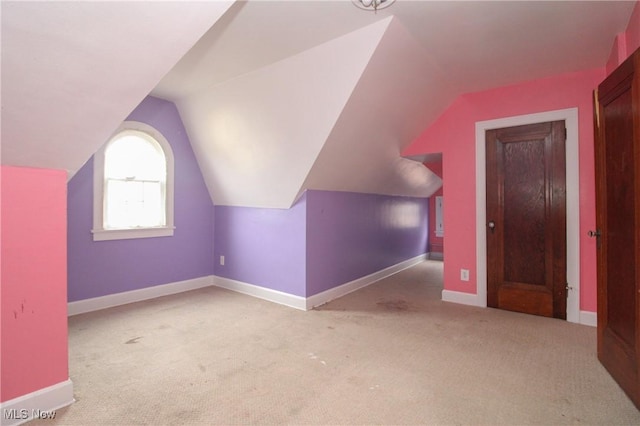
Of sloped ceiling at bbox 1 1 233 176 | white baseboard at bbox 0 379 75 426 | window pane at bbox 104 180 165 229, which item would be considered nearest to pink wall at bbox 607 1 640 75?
sloped ceiling at bbox 1 1 233 176

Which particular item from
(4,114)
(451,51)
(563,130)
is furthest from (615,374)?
(4,114)

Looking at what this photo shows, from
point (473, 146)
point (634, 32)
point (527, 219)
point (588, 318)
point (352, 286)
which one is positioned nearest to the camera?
point (634, 32)

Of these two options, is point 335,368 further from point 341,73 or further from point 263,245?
point 341,73

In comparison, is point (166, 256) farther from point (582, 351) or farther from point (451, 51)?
point (582, 351)

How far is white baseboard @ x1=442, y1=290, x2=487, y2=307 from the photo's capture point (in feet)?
11.5

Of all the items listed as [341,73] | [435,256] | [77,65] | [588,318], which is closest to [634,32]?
[341,73]

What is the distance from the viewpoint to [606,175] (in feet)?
6.93

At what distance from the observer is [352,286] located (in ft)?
13.6

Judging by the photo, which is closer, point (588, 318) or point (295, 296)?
point (588, 318)

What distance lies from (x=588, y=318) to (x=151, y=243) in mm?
4570

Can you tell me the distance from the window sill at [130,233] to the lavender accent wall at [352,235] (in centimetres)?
180

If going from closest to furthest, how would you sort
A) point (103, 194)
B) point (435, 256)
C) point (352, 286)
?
point (103, 194), point (352, 286), point (435, 256)

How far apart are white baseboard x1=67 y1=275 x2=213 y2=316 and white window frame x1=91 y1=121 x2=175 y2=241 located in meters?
0.62

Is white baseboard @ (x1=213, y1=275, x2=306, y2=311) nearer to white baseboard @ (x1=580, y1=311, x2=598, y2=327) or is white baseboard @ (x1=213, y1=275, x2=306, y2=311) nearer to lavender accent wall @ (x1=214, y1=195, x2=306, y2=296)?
lavender accent wall @ (x1=214, y1=195, x2=306, y2=296)
